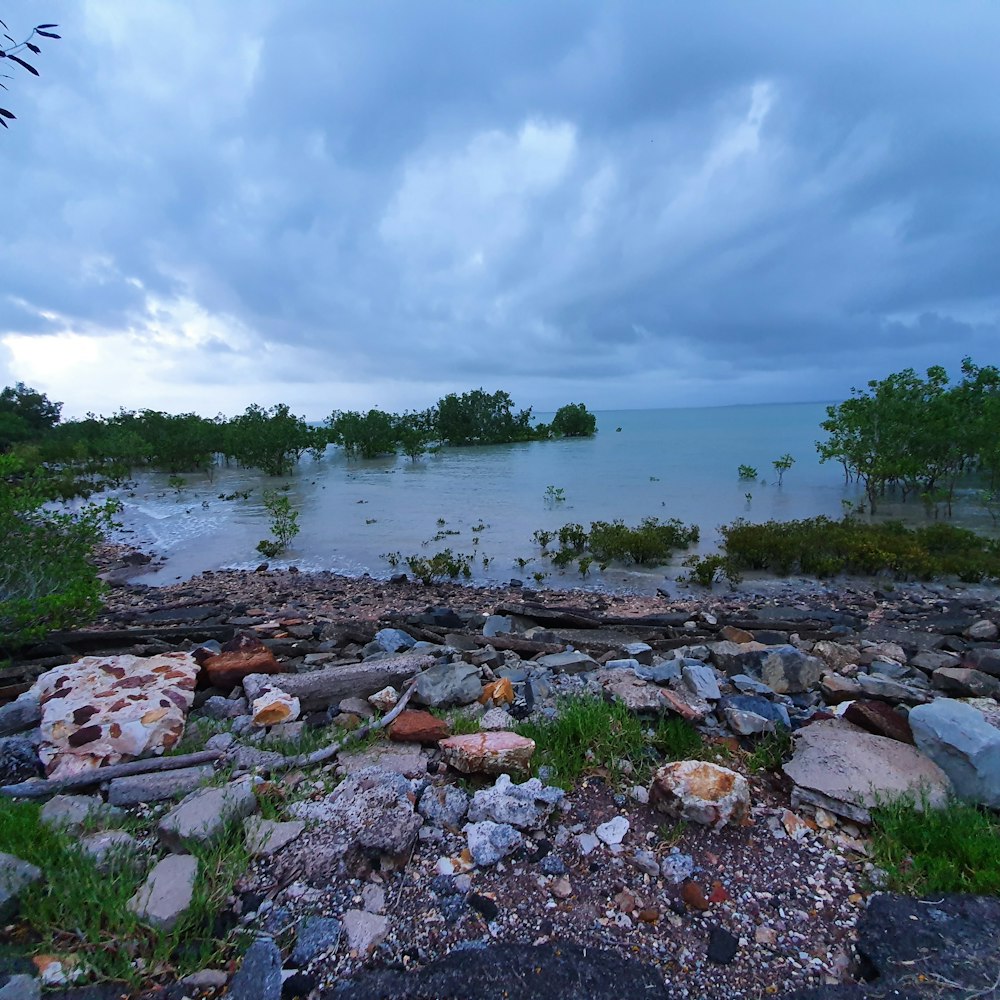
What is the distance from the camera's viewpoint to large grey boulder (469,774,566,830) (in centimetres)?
303

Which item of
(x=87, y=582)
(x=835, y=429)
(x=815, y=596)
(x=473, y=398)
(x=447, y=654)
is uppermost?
(x=473, y=398)

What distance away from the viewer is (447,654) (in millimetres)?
5895

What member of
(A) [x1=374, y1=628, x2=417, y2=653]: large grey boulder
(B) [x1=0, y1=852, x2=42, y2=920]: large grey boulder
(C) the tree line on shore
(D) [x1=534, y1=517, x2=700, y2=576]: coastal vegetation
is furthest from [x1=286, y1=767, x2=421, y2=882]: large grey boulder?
(C) the tree line on shore

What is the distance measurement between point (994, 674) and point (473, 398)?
64.4 metres

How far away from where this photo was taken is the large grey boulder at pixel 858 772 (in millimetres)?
3062

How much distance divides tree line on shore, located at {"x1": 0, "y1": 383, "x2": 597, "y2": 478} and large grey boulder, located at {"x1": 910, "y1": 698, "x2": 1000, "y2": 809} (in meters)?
36.3

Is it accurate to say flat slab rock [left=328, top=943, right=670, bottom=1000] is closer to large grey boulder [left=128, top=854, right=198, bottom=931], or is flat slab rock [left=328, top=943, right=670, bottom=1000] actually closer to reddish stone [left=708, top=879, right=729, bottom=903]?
reddish stone [left=708, top=879, right=729, bottom=903]

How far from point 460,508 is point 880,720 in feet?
65.0

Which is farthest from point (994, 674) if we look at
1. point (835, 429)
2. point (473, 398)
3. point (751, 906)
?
point (473, 398)

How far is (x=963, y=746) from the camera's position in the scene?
3.16 metres

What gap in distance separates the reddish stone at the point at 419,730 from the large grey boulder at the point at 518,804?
731mm

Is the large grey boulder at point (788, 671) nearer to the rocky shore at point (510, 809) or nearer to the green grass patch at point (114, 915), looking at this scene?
the rocky shore at point (510, 809)

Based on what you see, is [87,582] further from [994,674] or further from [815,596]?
[815,596]

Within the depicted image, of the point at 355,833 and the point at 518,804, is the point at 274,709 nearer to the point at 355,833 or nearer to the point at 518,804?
the point at 355,833
